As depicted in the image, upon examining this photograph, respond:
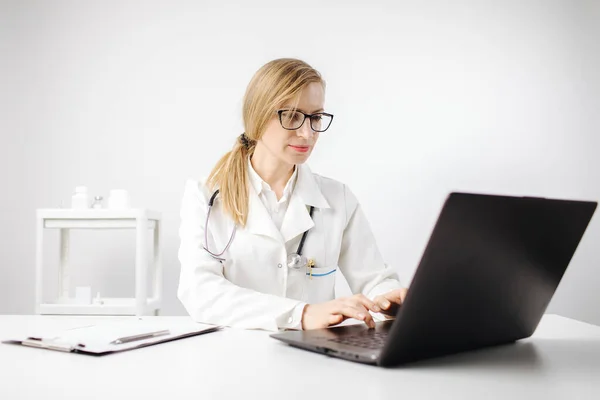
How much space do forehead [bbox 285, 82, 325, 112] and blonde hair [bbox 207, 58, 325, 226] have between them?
0.4 inches

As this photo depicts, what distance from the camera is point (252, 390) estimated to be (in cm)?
66

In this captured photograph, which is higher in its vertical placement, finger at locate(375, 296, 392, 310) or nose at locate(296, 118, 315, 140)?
nose at locate(296, 118, 315, 140)

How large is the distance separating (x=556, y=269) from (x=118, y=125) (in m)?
2.95

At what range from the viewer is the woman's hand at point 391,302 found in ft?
3.85

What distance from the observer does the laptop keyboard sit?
871 mm

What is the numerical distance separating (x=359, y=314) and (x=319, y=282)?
29.4 inches

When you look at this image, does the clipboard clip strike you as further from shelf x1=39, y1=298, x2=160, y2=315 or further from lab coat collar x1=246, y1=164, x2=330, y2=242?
shelf x1=39, y1=298, x2=160, y2=315

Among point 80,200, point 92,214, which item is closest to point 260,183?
point 92,214

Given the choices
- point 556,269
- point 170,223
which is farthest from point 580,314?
point 556,269

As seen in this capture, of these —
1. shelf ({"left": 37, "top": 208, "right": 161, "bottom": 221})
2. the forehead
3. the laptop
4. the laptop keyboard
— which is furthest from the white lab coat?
shelf ({"left": 37, "top": 208, "right": 161, "bottom": 221})

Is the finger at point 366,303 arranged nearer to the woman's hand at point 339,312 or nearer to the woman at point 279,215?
the woman's hand at point 339,312

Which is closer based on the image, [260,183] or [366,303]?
[366,303]

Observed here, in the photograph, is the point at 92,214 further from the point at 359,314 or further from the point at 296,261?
the point at 359,314

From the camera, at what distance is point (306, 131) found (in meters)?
1.70
